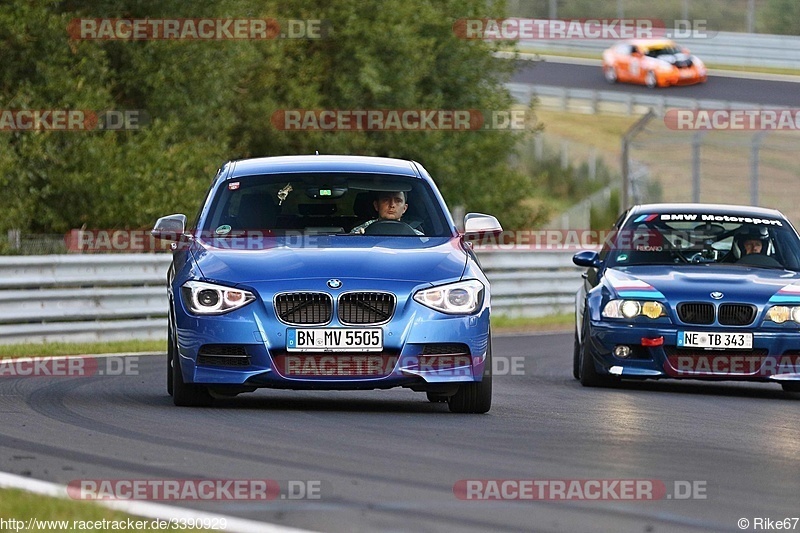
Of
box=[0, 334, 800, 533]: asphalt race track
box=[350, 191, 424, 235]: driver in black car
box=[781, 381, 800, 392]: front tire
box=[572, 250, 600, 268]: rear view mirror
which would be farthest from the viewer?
box=[572, 250, 600, 268]: rear view mirror

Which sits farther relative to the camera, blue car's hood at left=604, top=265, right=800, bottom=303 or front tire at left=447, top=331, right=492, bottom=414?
blue car's hood at left=604, top=265, right=800, bottom=303

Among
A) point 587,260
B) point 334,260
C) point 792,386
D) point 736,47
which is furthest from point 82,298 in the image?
point 736,47

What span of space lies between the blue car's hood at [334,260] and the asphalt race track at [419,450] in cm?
80

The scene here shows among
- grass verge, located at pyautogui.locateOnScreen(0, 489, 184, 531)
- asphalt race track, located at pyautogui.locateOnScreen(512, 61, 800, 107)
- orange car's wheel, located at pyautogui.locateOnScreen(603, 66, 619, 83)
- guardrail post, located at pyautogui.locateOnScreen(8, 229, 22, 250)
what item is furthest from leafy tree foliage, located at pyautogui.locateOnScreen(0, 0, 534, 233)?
orange car's wheel, located at pyautogui.locateOnScreen(603, 66, 619, 83)

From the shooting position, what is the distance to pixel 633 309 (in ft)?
41.6

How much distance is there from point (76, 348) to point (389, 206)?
6.89 m

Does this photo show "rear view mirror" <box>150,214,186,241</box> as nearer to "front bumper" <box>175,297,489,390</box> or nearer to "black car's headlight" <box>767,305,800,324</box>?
"front bumper" <box>175,297,489,390</box>

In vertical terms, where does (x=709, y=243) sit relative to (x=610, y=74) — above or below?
above

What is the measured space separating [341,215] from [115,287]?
8293 millimetres

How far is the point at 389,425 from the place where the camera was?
912 centimetres

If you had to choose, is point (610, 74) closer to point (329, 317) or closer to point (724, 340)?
point (724, 340)

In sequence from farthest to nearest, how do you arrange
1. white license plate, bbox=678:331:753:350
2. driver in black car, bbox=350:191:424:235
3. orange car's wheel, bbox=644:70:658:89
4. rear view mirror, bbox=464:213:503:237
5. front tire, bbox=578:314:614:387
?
1. orange car's wheel, bbox=644:70:658:89
2. front tire, bbox=578:314:614:387
3. white license plate, bbox=678:331:753:350
4. driver in black car, bbox=350:191:424:235
5. rear view mirror, bbox=464:213:503:237

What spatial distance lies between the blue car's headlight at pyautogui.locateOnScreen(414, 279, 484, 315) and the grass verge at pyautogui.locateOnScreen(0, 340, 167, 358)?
704cm

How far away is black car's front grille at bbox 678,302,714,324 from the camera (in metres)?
12.5
